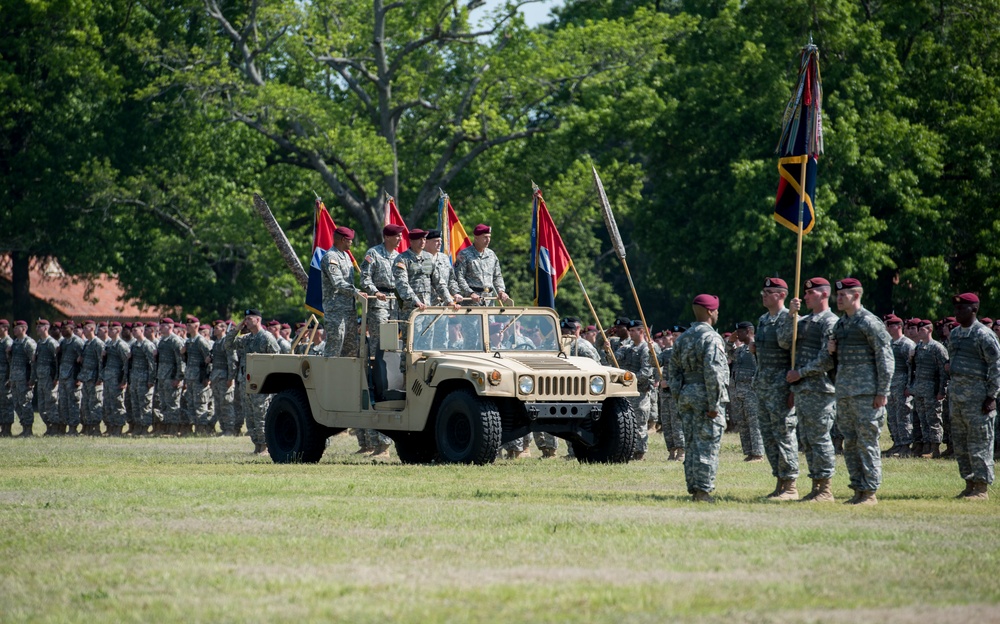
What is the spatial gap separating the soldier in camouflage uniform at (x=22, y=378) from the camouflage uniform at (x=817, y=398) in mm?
17681

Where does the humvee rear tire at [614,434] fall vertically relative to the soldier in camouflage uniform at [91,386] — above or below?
below

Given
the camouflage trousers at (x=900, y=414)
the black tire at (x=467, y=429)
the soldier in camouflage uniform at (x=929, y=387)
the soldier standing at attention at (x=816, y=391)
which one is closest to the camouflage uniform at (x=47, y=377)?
the black tire at (x=467, y=429)

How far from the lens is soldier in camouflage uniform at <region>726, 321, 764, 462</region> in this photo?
18.9 m

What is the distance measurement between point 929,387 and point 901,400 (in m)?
0.49

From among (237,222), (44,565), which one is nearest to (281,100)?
(237,222)

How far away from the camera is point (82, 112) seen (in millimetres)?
42594

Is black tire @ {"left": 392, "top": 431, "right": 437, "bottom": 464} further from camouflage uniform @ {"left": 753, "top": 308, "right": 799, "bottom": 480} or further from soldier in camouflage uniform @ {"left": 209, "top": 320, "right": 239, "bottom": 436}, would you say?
soldier in camouflage uniform @ {"left": 209, "top": 320, "right": 239, "bottom": 436}

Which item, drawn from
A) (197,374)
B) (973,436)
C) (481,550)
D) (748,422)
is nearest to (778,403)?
(973,436)

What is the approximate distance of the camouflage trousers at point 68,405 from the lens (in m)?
27.2

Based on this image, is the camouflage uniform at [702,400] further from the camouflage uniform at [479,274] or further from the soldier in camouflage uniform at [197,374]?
the soldier in camouflage uniform at [197,374]

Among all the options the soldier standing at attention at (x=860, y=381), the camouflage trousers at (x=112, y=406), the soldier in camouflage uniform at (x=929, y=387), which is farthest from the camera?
the camouflage trousers at (x=112, y=406)

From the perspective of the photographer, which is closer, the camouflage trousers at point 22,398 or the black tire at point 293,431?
the black tire at point 293,431

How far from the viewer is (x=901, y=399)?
20141mm

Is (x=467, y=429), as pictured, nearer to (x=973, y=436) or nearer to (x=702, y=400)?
(x=702, y=400)
